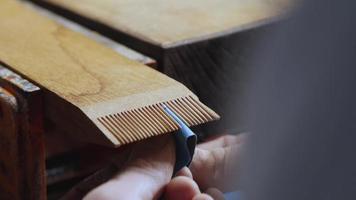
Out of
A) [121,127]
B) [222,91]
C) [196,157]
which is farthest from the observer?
[222,91]

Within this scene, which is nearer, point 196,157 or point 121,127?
point 121,127

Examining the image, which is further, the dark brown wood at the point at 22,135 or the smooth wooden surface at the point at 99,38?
the smooth wooden surface at the point at 99,38

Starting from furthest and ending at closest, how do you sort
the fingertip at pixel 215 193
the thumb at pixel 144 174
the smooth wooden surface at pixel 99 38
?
the smooth wooden surface at pixel 99 38 < the fingertip at pixel 215 193 < the thumb at pixel 144 174

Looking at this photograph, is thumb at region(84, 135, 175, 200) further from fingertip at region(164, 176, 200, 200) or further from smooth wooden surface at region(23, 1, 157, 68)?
smooth wooden surface at region(23, 1, 157, 68)

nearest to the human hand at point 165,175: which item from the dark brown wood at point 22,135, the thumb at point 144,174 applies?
the thumb at point 144,174

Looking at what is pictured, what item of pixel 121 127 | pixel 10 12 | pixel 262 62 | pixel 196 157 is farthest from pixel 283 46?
pixel 10 12

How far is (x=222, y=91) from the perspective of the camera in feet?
3.05

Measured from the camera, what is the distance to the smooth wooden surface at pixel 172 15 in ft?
3.07

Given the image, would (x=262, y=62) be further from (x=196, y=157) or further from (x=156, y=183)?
(x=196, y=157)

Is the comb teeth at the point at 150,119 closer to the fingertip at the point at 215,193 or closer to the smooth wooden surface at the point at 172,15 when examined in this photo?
the fingertip at the point at 215,193

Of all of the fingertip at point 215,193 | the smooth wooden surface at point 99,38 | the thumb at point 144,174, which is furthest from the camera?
the smooth wooden surface at point 99,38

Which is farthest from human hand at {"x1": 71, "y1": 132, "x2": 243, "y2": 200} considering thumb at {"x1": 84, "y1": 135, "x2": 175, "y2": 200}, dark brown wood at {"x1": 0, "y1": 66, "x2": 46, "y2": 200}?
dark brown wood at {"x1": 0, "y1": 66, "x2": 46, "y2": 200}

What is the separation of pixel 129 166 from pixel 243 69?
315 millimetres

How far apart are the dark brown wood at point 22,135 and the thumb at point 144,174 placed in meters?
0.12
